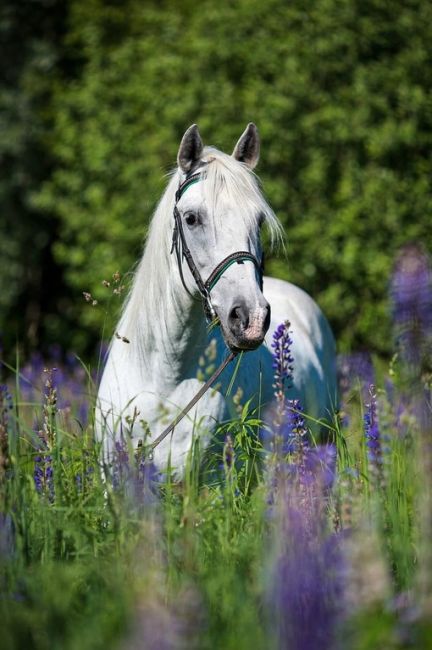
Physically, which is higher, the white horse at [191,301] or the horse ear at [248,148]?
the horse ear at [248,148]

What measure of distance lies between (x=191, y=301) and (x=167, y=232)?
0.34 meters

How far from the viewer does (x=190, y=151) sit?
3.86m

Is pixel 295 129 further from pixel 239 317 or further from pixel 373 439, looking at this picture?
pixel 373 439

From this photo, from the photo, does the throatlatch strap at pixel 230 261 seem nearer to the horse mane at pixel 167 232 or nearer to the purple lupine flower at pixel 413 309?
the horse mane at pixel 167 232

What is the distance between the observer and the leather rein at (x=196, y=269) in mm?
3477

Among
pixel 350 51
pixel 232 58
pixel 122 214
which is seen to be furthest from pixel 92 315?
pixel 350 51

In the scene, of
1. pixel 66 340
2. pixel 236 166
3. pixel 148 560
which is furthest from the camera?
pixel 66 340

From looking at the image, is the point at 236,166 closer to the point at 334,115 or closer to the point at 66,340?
the point at 334,115

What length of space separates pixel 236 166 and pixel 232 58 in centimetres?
771

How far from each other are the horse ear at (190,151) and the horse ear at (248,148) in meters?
0.29

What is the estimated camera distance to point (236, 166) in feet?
12.5

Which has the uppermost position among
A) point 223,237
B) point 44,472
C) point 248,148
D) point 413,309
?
point 248,148

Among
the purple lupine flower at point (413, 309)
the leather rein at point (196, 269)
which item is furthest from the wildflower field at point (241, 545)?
the leather rein at point (196, 269)

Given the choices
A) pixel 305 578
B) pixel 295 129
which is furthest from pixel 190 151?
pixel 295 129
